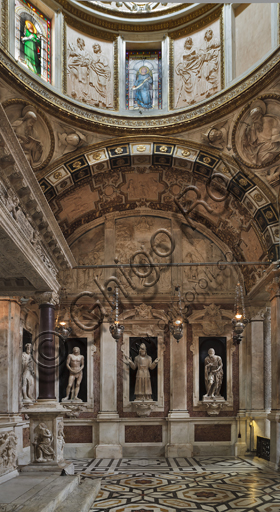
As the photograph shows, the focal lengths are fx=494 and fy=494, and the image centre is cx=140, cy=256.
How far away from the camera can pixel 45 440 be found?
420 inches

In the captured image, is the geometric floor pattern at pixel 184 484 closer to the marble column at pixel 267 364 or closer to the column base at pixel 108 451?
the column base at pixel 108 451

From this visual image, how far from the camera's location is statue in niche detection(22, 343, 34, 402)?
44.2ft

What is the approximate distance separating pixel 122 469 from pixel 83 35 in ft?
40.4

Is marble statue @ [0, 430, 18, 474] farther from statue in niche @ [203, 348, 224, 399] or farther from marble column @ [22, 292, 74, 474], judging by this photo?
statue in niche @ [203, 348, 224, 399]

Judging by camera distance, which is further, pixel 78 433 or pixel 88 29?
pixel 78 433

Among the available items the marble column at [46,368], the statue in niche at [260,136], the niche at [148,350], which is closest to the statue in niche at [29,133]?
the marble column at [46,368]

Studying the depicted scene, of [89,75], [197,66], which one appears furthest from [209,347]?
[89,75]

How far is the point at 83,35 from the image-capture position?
14594 millimetres

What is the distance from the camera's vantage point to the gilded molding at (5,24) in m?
12.0

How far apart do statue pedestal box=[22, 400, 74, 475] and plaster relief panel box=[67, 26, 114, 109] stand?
28.0ft

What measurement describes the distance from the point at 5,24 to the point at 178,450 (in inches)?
512

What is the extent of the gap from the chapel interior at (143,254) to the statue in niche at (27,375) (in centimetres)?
6

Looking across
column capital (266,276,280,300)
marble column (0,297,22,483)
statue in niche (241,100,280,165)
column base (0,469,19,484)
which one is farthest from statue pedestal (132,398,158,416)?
statue in niche (241,100,280,165)

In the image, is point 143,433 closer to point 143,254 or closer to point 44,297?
point 143,254
